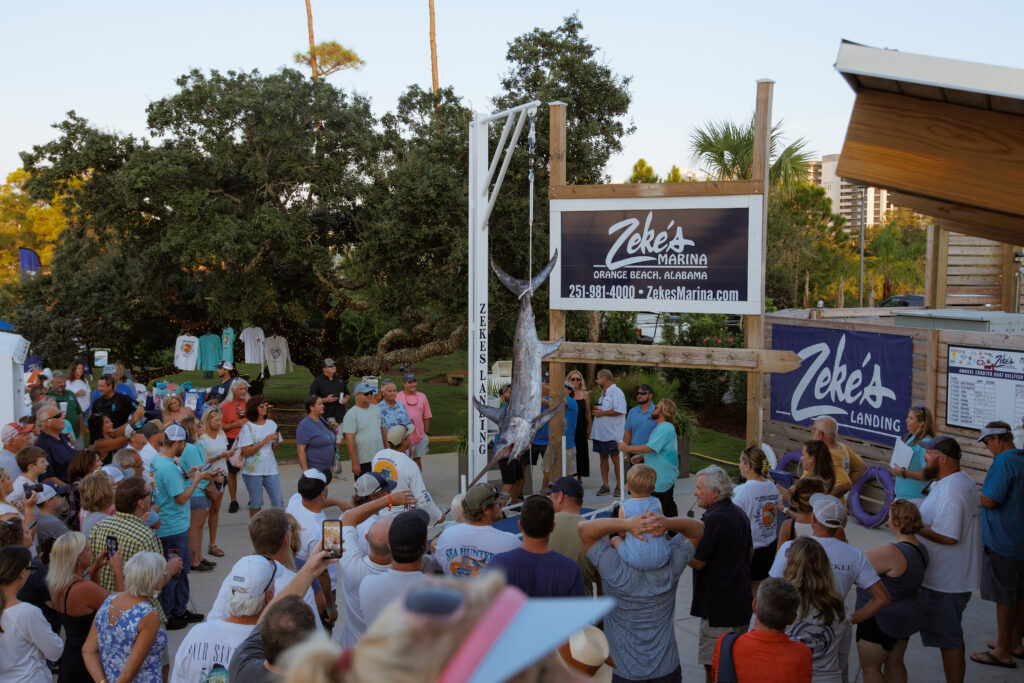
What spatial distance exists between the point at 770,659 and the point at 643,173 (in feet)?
104

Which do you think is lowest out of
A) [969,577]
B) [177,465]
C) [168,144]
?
[969,577]

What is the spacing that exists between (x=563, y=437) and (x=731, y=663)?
6.76m

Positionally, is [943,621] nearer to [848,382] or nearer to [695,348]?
[695,348]

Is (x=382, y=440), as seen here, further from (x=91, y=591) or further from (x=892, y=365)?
(x=892, y=365)

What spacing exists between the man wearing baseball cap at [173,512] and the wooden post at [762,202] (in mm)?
6348

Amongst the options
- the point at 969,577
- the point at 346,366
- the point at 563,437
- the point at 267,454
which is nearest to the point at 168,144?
the point at 346,366

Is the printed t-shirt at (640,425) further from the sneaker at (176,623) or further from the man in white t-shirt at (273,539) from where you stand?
the man in white t-shirt at (273,539)

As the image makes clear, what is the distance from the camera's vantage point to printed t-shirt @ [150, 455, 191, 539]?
6688 mm

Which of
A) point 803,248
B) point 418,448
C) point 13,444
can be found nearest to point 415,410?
point 418,448

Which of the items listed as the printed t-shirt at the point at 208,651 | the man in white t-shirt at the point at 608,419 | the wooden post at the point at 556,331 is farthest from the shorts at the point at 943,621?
the wooden post at the point at 556,331

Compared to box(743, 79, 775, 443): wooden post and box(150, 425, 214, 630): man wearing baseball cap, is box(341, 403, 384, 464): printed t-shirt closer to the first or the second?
box(150, 425, 214, 630): man wearing baseball cap

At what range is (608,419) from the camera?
10797 millimetres

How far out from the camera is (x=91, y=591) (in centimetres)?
429

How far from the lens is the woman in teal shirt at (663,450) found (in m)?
7.97
